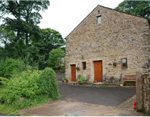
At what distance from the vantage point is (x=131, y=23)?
1133 cm

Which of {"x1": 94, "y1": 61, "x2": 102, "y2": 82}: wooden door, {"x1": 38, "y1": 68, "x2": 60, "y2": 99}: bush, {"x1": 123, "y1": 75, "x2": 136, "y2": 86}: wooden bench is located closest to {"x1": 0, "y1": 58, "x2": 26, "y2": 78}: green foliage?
{"x1": 38, "y1": 68, "x2": 60, "y2": 99}: bush

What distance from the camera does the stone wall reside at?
4.36 m

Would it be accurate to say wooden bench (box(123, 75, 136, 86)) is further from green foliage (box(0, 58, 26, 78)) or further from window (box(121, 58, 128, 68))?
green foliage (box(0, 58, 26, 78))

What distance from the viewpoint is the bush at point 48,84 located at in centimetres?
708

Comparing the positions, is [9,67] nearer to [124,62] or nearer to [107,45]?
[107,45]

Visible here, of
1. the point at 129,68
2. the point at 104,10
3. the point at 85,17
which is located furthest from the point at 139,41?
the point at 85,17

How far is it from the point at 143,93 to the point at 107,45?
27.6 feet

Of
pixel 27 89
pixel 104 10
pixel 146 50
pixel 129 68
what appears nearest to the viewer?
pixel 27 89

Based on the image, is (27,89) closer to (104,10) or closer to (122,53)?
(122,53)

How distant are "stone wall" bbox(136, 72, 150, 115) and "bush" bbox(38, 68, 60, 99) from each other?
4356 mm

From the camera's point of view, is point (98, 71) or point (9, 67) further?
point (98, 71)

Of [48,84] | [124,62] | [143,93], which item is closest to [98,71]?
[124,62]

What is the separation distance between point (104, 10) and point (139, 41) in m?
4.80

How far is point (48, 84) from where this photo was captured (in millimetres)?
7168
